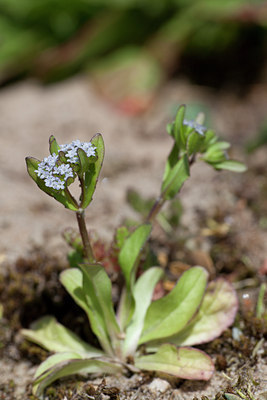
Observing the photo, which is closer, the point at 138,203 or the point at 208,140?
the point at 208,140

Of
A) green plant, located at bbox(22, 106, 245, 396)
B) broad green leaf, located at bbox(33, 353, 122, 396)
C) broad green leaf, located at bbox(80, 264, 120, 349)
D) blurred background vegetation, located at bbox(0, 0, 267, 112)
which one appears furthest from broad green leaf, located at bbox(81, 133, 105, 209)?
blurred background vegetation, located at bbox(0, 0, 267, 112)

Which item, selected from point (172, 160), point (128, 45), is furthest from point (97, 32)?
point (172, 160)

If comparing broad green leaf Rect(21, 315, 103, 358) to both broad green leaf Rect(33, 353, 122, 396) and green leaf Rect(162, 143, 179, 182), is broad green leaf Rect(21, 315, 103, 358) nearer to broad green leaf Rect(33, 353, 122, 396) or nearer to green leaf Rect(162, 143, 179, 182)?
broad green leaf Rect(33, 353, 122, 396)

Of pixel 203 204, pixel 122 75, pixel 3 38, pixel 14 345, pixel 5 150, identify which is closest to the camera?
pixel 14 345

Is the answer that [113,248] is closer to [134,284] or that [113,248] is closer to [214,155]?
[134,284]

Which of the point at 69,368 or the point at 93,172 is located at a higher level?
the point at 93,172

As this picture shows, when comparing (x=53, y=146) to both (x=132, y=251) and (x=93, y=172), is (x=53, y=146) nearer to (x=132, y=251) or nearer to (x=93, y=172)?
(x=93, y=172)

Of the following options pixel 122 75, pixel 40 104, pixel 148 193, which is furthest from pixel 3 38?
pixel 148 193

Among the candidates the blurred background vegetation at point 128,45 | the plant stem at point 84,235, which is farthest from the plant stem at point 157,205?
the blurred background vegetation at point 128,45
